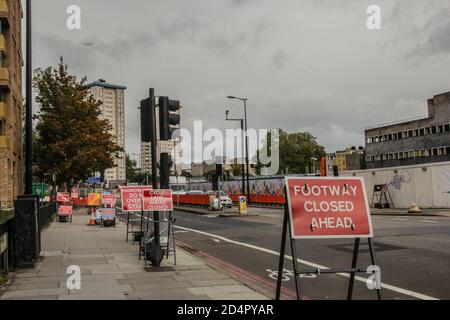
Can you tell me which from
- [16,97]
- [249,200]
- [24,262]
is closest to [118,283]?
[24,262]

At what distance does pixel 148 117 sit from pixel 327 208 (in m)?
6.00

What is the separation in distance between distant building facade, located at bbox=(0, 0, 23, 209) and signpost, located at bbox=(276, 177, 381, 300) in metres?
31.6

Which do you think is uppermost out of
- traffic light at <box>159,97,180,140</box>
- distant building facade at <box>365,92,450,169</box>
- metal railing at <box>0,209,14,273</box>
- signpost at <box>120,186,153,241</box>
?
distant building facade at <box>365,92,450,169</box>

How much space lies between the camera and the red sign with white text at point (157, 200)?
38.7 ft

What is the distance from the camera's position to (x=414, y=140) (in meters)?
78.9

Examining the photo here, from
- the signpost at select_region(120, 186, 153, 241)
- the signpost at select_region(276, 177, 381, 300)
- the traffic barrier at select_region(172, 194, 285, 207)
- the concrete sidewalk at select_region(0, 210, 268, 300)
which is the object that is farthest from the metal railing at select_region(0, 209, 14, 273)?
the traffic barrier at select_region(172, 194, 285, 207)

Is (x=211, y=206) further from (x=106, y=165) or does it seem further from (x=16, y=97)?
(x=16, y=97)

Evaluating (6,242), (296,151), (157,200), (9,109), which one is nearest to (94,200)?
(9,109)

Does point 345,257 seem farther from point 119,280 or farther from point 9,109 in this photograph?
point 9,109

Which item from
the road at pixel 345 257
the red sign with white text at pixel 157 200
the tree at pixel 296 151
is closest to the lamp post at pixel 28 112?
the red sign with white text at pixel 157 200

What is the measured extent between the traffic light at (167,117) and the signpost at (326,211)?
5.34 metres

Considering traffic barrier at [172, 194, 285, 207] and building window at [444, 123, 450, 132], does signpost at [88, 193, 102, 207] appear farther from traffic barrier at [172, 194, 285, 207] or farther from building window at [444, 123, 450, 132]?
building window at [444, 123, 450, 132]

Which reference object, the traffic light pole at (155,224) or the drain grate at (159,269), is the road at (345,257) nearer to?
the drain grate at (159,269)

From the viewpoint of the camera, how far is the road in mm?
8422
